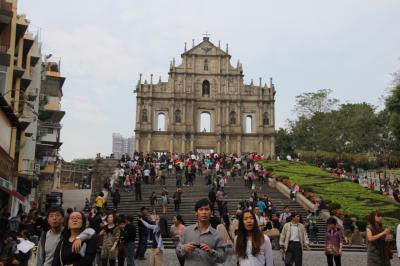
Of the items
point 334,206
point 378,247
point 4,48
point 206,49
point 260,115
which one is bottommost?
point 334,206

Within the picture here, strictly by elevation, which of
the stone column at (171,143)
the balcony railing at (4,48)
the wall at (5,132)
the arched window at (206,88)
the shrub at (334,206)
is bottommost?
the shrub at (334,206)

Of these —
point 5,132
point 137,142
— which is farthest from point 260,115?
point 5,132

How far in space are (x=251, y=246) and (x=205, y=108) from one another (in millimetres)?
54387

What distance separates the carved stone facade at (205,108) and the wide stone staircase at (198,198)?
76.9ft

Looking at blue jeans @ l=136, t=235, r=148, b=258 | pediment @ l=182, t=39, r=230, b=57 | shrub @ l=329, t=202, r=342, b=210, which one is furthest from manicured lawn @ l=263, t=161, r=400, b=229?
pediment @ l=182, t=39, r=230, b=57

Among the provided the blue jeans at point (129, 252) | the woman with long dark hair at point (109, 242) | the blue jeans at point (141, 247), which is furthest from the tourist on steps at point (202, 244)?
the blue jeans at point (141, 247)

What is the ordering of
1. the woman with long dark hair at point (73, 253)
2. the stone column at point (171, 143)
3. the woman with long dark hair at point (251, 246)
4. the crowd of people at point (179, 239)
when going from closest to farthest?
the crowd of people at point (179, 239)
the woman with long dark hair at point (73, 253)
the woman with long dark hair at point (251, 246)
the stone column at point (171, 143)

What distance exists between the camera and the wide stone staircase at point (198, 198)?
22359mm

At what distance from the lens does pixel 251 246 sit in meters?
5.70

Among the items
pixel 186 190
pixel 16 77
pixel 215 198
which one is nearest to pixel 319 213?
pixel 215 198

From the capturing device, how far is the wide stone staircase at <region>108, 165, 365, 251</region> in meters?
22.4

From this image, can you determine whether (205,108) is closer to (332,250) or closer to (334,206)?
(334,206)

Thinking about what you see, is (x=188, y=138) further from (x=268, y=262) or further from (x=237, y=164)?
(x=268, y=262)

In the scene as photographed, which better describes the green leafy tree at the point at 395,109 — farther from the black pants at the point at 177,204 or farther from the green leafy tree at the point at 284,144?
the green leafy tree at the point at 284,144
